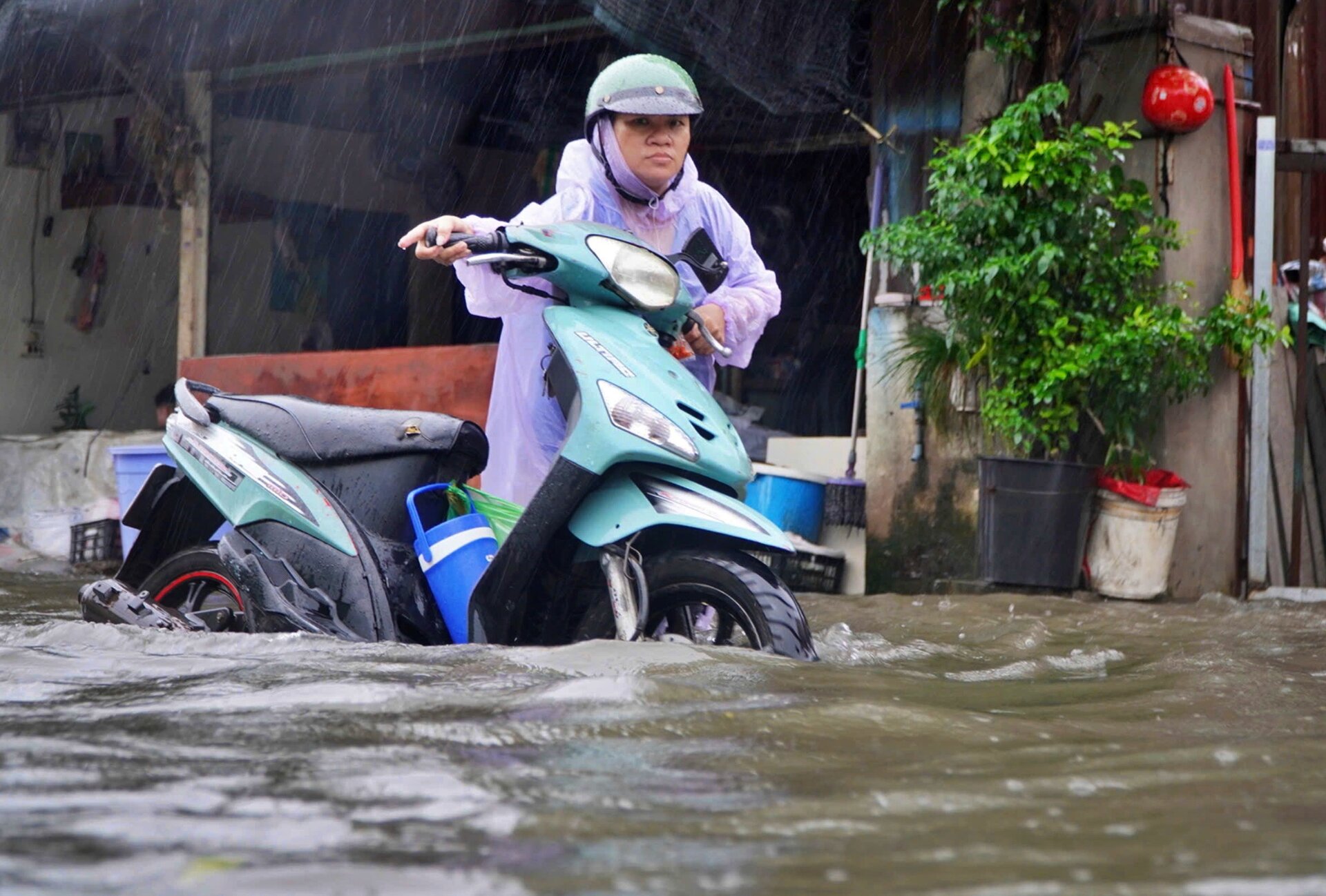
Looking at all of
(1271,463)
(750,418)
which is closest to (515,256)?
(1271,463)

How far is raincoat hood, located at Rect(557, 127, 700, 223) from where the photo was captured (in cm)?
377

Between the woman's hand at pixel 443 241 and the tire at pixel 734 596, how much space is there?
83cm

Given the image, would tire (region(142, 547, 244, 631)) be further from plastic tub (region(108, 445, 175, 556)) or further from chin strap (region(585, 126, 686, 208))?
plastic tub (region(108, 445, 175, 556))

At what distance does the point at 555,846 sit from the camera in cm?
162

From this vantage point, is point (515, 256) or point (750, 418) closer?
point (515, 256)

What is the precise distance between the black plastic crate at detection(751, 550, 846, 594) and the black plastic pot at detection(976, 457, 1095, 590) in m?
1.09

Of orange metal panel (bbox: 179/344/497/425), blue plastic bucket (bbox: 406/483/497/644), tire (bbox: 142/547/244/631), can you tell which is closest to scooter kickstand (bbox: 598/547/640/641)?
blue plastic bucket (bbox: 406/483/497/644)

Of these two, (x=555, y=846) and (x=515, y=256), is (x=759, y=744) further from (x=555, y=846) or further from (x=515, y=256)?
(x=515, y=256)

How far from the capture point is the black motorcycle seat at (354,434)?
3.51 meters

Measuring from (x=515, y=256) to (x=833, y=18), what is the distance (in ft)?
13.9

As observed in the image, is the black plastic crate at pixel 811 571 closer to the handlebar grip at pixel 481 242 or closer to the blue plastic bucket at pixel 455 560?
the blue plastic bucket at pixel 455 560

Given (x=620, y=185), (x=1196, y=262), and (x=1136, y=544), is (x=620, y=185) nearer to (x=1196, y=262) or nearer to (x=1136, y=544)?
(x=1136, y=544)

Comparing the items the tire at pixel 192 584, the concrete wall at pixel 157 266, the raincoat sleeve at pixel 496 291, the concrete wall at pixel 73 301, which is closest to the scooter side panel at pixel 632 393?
the raincoat sleeve at pixel 496 291

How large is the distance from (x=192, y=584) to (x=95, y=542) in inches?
201
